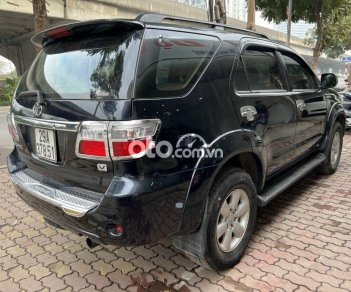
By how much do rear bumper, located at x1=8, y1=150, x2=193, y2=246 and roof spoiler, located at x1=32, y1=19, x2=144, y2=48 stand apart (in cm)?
93

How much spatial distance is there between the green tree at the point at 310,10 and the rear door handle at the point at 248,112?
9.99m

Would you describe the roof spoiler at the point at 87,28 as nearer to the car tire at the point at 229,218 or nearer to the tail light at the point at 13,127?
the tail light at the point at 13,127

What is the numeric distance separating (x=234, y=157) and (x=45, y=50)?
171 cm

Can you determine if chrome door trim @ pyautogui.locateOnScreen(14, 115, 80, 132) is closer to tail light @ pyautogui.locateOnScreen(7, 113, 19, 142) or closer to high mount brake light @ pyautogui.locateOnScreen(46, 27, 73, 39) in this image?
tail light @ pyautogui.locateOnScreen(7, 113, 19, 142)

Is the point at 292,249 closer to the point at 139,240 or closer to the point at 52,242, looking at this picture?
the point at 139,240

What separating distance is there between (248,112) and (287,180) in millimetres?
Answer: 1160

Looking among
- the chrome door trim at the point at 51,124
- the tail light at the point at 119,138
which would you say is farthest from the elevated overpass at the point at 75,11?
the tail light at the point at 119,138

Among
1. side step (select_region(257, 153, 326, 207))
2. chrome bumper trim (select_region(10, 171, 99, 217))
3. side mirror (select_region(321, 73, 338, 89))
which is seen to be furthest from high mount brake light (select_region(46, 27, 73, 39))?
side mirror (select_region(321, 73, 338, 89))

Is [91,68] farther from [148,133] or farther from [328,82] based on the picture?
[328,82]

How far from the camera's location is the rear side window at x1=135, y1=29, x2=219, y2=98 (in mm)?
1984

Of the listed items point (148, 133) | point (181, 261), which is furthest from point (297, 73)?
point (148, 133)

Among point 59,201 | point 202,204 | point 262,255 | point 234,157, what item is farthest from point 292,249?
point 59,201

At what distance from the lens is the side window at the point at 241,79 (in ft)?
8.54

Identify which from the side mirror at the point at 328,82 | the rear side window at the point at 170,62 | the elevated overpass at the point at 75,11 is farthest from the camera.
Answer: the elevated overpass at the point at 75,11
